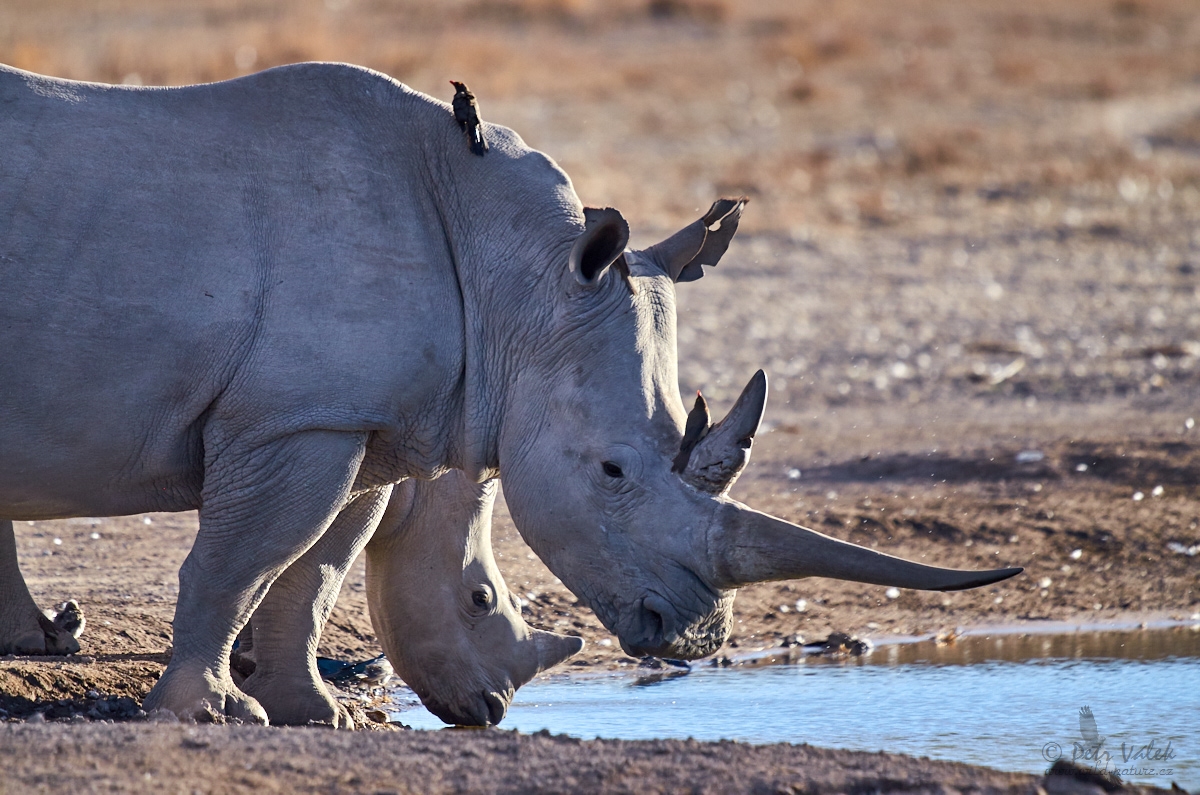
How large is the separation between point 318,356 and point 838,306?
8398 mm

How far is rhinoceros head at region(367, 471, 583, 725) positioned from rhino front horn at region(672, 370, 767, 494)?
1.20m

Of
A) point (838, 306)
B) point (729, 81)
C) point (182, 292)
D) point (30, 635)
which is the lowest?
point (30, 635)

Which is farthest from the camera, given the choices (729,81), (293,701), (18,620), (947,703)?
(729,81)

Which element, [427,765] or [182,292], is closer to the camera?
[427,765]

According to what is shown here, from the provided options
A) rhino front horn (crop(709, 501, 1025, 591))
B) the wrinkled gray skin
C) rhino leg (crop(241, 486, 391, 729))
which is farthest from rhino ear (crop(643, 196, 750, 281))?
rhino leg (crop(241, 486, 391, 729))

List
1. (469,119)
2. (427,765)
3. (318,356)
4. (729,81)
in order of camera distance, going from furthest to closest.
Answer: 1. (729,81)
2. (469,119)
3. (318,356)
4. (427,765)

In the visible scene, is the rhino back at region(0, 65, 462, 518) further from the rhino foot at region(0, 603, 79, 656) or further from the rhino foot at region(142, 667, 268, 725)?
the rhino foot at region(0, 603, 79, 656)

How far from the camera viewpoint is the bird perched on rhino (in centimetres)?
503

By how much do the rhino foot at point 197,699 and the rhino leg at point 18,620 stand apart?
1.01m

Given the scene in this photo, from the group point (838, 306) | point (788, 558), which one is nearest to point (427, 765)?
point (788, 558)

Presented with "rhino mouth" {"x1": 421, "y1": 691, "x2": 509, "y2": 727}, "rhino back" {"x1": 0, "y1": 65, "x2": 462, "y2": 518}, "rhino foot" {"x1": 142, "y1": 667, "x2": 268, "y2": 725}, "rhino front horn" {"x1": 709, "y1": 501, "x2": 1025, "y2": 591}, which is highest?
"rhino back" {"x1": 0, "y1": 65, "x2": 462, "y2": 518}

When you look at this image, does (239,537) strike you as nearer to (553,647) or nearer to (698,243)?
(553,647)

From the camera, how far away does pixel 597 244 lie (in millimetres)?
4746

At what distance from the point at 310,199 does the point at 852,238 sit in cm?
1034
